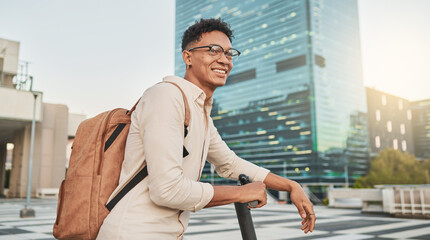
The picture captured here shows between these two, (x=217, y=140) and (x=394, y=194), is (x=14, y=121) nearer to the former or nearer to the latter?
(x=394, y=194)

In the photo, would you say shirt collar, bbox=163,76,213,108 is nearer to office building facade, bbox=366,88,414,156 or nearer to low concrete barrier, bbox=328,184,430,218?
low concrete barrier, bbox=328,184,430,218

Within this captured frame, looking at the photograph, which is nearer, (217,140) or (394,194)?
(217,140)

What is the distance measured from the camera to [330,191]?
66.2 feet

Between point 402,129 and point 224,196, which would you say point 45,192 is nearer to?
point 224,196

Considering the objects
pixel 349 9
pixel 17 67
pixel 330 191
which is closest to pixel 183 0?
pixel 349 9

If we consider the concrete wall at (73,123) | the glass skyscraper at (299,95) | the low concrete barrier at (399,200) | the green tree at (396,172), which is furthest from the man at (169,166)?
the glass skyscraper at (299,95)

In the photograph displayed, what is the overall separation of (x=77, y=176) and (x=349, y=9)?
16126 centimetres

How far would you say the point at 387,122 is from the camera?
133 m

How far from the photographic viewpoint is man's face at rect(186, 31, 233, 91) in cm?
155

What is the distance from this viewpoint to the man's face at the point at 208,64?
155 cm

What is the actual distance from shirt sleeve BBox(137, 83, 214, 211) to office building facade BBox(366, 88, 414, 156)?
451 ft

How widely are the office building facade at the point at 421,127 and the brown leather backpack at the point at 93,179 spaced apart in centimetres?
16748

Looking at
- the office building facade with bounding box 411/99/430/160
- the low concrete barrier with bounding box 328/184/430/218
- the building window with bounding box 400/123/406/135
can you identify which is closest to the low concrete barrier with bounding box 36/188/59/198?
the low concrete barrier with bounding box 328/184/430/218

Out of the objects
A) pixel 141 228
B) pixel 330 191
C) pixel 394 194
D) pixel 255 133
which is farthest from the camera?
pixel 255 133
